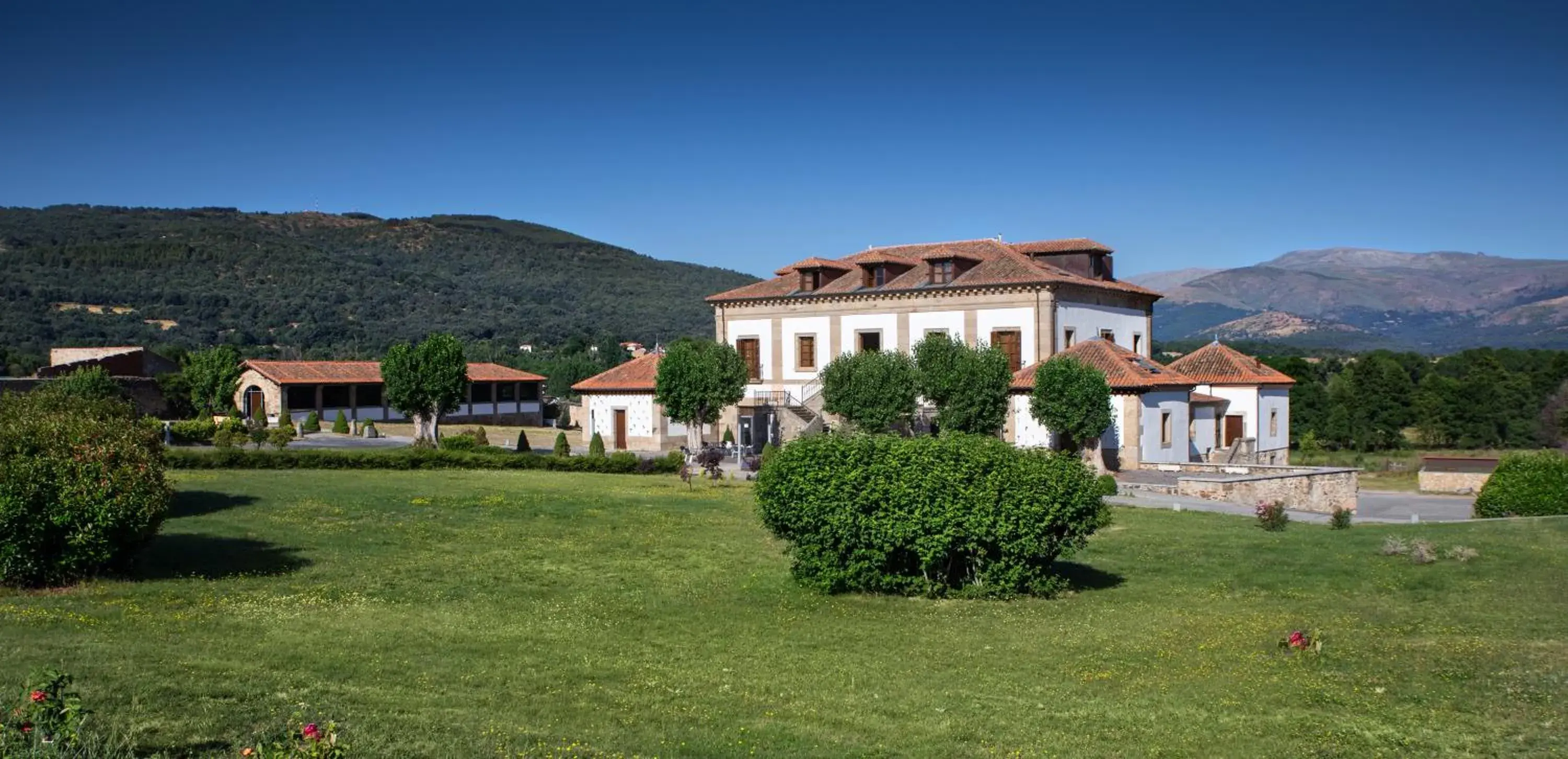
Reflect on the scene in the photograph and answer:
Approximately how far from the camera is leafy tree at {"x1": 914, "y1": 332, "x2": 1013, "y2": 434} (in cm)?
3762

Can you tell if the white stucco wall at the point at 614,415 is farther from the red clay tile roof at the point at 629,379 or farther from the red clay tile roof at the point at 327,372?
the red clay tile roof at the point at 327,372

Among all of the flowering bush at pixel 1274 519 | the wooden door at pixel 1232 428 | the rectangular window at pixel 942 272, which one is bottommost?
the flowering bush at pixel 1274 519

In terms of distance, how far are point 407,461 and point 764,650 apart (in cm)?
2447

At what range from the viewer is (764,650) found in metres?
13.0

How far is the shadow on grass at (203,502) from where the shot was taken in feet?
74.5

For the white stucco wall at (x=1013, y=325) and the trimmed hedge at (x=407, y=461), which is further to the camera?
the white stucco wall at (x=1013, y=325)

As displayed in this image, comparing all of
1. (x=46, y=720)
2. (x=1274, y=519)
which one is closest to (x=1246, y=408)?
(x=1274, y=519)

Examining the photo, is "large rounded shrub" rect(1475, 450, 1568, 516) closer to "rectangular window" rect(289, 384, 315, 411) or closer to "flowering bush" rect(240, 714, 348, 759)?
"flowering bush" rect(240, 714, 348, 759)

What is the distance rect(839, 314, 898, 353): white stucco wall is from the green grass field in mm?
24838

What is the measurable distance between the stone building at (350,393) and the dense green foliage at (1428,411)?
1750 inches

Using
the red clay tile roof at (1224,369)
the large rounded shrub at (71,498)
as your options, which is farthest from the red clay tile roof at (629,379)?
the large rounded shrub at (71,498)

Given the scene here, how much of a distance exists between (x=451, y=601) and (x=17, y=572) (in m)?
5.24

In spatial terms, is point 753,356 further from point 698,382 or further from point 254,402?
point 254,402

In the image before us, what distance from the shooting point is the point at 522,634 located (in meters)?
13.4
